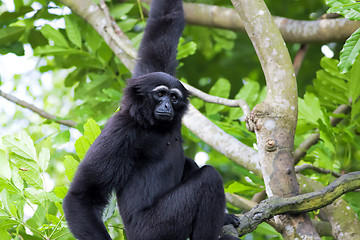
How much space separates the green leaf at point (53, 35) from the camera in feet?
18.9

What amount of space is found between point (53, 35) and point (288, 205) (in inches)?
144

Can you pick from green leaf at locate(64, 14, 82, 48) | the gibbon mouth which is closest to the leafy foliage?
green leaf at locate(64, 14, 82, 48)

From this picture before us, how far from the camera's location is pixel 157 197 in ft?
14.2

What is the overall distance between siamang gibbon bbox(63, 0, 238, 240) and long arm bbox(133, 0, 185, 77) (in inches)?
13.9

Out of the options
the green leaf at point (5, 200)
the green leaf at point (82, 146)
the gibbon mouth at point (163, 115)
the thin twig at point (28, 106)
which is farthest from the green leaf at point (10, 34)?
the green leaf at point (5, 200)

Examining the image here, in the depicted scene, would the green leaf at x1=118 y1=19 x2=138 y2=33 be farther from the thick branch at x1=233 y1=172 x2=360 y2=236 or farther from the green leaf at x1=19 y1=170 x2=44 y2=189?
the thick branch at x1=233 y1=172 x2=360 y2=236

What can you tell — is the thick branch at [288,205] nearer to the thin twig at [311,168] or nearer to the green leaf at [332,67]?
the thin twig at [311,168]

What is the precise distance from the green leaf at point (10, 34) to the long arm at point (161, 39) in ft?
6.30

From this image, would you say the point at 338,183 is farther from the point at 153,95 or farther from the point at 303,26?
the point at 303,26

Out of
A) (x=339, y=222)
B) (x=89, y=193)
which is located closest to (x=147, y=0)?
(x=89, y=193)

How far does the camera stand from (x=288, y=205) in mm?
3664

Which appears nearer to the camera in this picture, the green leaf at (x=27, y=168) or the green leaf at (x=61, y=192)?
the green leaf at (x=27, y=168)

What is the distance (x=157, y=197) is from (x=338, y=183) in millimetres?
1591

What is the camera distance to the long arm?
5098mm
